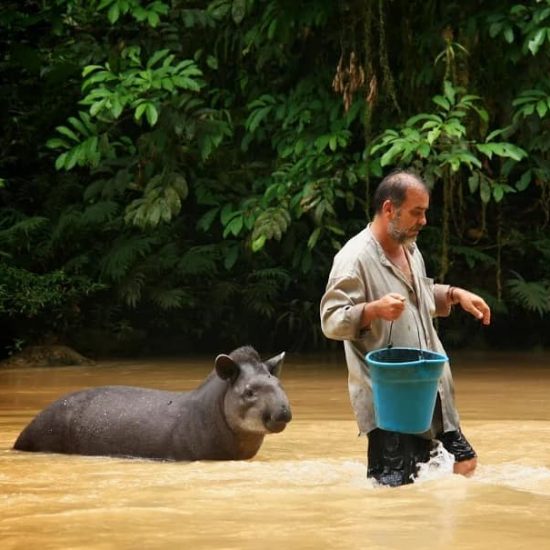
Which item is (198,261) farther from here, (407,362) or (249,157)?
(407,362)

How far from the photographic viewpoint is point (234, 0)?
13648 mm

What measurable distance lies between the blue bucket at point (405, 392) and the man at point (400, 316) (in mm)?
240

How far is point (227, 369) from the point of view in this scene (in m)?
8.47

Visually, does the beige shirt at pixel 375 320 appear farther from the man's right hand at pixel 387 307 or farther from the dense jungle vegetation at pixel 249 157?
the dense jungle vegetation at pixel 249 157

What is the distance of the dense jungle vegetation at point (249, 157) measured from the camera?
12.9 metres

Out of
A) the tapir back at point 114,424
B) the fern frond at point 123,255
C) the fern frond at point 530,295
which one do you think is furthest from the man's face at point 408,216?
the fern frond at point 123,255

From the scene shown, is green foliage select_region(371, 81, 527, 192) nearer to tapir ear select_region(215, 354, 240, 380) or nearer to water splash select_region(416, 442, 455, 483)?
tapir ear select_region(215, 354, 240, 380)

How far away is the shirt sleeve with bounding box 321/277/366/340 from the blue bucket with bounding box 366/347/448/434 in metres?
0.16

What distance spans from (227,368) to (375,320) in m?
2.12

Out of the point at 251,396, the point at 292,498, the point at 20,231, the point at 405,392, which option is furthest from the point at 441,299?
the point at 20,231

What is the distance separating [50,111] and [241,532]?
1120 centimetres

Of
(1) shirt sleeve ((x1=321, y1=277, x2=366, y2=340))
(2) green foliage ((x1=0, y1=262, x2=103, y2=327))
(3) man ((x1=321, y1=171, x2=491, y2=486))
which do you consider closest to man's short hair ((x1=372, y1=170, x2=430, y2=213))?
(3) man ((x1=321, y1=171, x2=491, y2=486))

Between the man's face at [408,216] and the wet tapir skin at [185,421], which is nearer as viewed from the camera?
the man's face at [408,216]

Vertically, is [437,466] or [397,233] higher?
[397,233]
